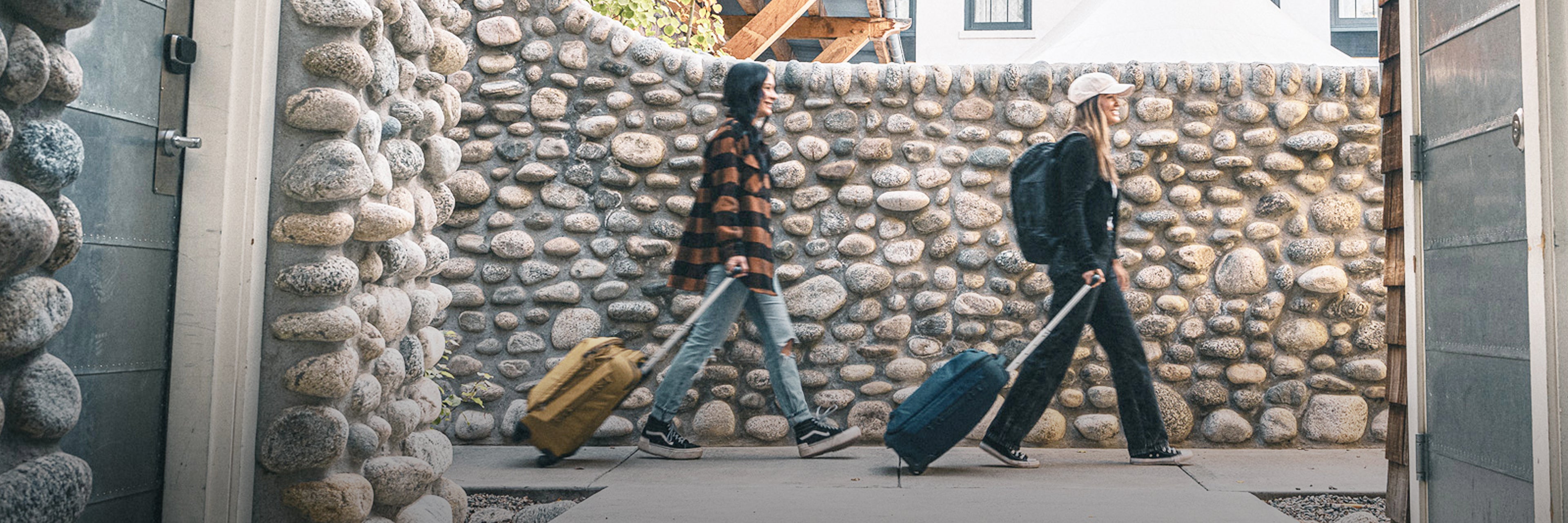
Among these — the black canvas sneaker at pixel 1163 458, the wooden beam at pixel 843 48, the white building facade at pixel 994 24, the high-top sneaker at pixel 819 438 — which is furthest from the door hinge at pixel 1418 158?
the white building facade at pixel 994 24

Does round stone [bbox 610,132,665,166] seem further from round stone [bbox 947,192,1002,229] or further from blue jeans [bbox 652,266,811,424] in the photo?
round stone [bbox 947,192,1002,229]

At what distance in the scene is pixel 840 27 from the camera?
311 inches

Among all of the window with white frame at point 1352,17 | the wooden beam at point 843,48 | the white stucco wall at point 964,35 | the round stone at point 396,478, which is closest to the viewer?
the round stone at point 396,478

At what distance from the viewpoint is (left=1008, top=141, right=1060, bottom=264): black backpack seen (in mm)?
3939

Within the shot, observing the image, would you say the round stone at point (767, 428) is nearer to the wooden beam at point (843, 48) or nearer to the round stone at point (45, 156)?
the round stone at point (45, 156)

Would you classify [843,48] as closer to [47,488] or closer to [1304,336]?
[1304,336]

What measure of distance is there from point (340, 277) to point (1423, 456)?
109 inches

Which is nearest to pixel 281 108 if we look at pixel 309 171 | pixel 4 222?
pixel 309 171

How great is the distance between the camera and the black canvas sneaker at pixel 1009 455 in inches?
147

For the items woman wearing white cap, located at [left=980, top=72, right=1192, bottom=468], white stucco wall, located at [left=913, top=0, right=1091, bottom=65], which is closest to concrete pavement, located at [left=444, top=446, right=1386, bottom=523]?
woman wearing white cap, located at [left=980, top=72, right=1192, bottom=468]

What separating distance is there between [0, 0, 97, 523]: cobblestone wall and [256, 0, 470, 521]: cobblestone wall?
1.48ft

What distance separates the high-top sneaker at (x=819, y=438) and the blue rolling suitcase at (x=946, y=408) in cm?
25

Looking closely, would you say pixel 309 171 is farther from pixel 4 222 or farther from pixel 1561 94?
pixel 1561 94

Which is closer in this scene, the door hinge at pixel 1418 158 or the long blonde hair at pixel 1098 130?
the door hinge at pixel 1418 158
